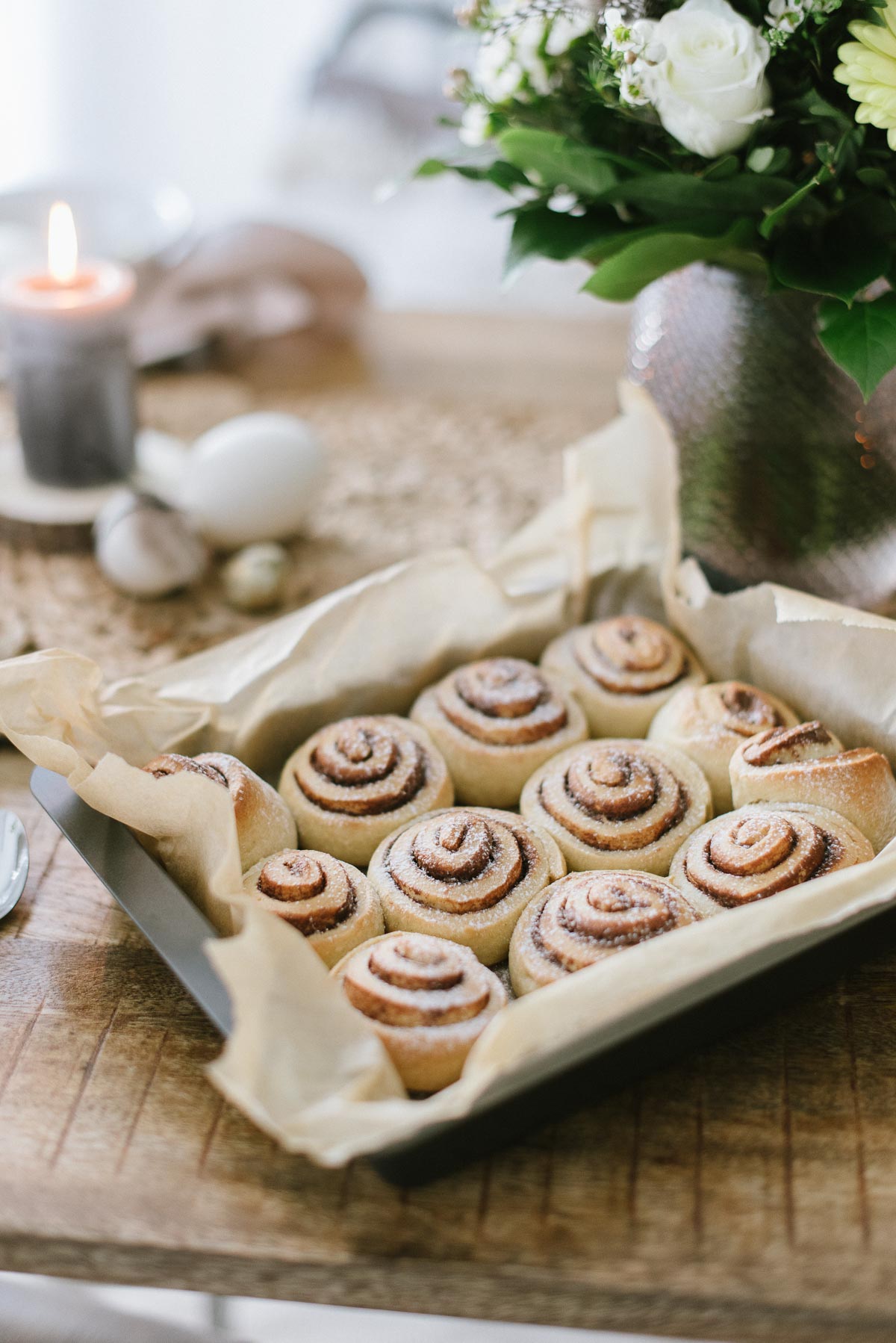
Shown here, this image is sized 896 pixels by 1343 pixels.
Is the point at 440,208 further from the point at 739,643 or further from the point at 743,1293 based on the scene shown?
the point at 743,1293

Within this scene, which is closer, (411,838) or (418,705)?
(411,838)

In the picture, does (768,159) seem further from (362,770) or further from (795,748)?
(362,770)

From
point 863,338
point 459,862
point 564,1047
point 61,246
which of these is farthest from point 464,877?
point 61,246

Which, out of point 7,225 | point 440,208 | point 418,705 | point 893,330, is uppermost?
point 893,330

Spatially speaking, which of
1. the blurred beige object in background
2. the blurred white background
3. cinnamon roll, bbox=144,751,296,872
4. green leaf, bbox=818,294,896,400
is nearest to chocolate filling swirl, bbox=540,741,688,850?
cinnamon roll, bbox=144,751,296,872

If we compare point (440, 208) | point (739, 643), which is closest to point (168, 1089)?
point (739, 643)

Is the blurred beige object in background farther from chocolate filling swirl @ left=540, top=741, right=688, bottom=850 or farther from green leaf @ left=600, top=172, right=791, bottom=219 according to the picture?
chocolate filling swirl @ left=540, top=741, right=688, bottom=850

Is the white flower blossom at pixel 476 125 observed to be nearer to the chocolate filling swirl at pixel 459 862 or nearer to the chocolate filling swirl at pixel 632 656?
the chocolate filling swirl at pixel 632 656
